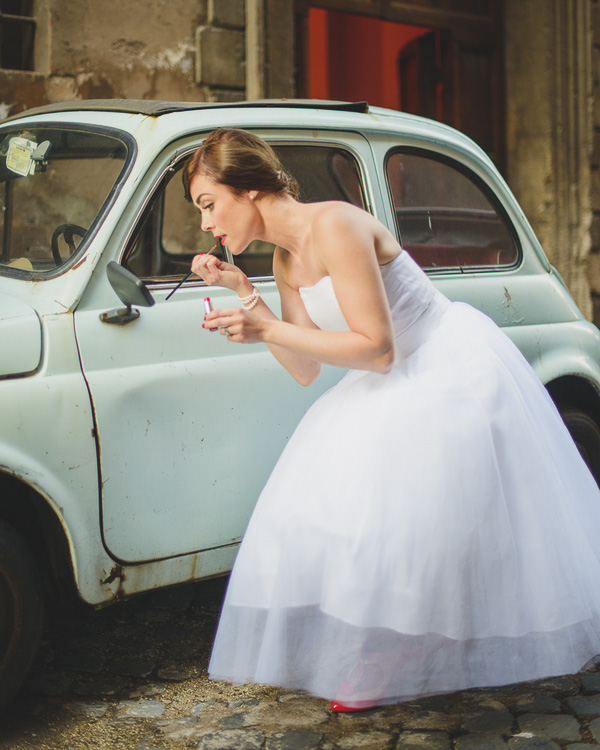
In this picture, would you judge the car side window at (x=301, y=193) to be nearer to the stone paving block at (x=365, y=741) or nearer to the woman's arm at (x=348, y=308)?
the woman's arm at (x=348, y=308)

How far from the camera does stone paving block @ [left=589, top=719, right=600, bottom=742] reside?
2.35m

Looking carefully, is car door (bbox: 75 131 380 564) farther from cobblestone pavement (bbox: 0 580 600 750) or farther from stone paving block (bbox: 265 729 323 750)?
stone paving block (bbox: 265 729 323 750)

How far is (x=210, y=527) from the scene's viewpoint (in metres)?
2.67

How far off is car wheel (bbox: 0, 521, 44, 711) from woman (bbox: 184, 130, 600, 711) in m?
0.51

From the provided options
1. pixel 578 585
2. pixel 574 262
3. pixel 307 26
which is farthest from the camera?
pixel 574 262

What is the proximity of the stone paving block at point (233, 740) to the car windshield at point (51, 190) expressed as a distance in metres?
1.36

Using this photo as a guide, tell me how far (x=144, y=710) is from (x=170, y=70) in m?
4.91

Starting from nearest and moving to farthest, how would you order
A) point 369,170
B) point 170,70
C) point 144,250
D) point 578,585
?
point 578,585
point 369,170
point 144,250
point 170,70

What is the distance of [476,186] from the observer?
139 inches

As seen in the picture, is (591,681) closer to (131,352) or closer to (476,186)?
(131,352)

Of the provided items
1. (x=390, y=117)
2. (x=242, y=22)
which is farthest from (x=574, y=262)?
(x=390, y=117)

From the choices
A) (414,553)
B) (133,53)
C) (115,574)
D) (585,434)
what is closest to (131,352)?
(115,574)

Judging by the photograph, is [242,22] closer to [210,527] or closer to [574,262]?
[574,262]

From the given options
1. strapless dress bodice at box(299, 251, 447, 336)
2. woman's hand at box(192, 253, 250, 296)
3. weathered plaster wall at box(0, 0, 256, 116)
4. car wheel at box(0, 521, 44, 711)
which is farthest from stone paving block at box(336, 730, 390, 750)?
weathered plaster wall at box(0, 0, 256, 116)
